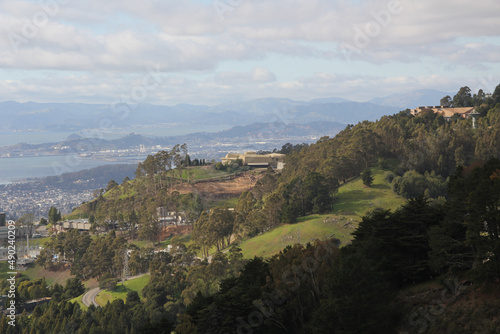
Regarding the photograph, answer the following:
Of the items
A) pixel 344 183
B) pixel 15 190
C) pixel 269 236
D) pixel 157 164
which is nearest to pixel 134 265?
pixel 269 236

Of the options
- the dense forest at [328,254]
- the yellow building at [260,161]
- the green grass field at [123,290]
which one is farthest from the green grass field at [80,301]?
the yellow building at [260,161]

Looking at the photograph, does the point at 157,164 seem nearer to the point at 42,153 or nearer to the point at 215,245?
the point at 215,245

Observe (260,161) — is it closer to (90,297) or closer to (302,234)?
(302,234)

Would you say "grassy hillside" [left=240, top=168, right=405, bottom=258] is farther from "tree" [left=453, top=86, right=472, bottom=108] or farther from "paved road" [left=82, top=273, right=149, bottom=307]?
"tree" [left=453, top=86, right=472, bottom=108]

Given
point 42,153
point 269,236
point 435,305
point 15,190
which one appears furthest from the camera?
point 42,153

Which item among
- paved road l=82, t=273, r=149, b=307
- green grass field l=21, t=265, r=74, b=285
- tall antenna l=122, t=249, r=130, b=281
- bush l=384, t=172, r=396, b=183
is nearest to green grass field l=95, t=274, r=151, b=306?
paved road l=82, t=273, r=149, b=307
